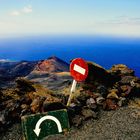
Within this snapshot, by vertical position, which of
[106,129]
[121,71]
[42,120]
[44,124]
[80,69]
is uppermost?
[80,69]

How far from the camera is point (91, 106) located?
15.5m

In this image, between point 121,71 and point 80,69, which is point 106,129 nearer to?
point 80,69

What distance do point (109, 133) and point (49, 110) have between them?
9.23 ft

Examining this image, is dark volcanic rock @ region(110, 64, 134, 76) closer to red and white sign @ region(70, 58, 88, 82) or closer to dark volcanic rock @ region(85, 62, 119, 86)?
dark volcanic rock @ region(85, 62, 119, 86)

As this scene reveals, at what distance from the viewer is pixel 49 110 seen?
563 inches

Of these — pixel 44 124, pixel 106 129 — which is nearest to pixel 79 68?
pixel 106 129

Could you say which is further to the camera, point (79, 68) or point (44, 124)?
point (79, 68)

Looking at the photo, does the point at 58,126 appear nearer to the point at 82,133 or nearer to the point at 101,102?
the point at 82,133

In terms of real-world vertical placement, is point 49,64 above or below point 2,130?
below

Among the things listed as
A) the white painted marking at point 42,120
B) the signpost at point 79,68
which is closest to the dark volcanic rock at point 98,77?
the signpost at point 79,68

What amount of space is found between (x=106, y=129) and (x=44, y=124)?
262cm

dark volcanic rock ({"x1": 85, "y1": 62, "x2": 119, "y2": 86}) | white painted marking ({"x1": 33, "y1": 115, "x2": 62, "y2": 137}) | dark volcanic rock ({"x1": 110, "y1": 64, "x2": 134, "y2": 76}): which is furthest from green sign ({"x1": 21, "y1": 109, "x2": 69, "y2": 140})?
dark volcanic rock ({"x1": 110, "y1": 64, "x2": 134, "y2": 76})

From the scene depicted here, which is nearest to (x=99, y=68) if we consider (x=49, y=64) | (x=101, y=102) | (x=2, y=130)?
(x=101, y=102)

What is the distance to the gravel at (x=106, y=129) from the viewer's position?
1298cm
